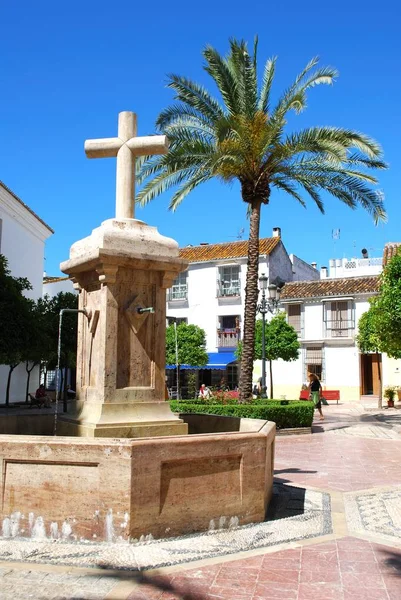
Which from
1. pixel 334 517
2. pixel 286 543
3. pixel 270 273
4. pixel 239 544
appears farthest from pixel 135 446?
pixel 270 273

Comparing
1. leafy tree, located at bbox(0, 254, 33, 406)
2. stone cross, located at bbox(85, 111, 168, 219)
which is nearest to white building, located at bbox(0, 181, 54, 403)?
leafy tree, located at bbox(0, 254, 33, 406)

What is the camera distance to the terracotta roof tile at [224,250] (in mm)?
36469

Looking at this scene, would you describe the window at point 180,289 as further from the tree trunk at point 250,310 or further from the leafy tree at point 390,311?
the tree trunk at point 250,310

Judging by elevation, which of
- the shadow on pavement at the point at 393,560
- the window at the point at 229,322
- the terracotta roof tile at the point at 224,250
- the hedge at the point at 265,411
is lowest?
the shadow on pavement at the point at 393,560

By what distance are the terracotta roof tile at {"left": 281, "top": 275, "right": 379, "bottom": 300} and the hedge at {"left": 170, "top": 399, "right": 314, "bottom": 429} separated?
19005mm

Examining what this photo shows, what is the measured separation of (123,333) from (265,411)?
9.31 m

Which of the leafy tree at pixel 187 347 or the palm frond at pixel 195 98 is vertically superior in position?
the palm frond at pixel 195 98

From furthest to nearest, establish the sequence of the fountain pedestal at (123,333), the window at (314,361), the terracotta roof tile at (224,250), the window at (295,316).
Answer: the terracotta roof tile at (224,250) < the window at (295,316) < the window at (314,361) < the fountain pedestal at (123,333)

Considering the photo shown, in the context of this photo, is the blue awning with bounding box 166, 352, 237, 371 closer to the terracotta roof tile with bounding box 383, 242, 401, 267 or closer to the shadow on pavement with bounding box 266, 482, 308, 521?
the terracotta roof tile with bounding box 383, 242, 401, 267

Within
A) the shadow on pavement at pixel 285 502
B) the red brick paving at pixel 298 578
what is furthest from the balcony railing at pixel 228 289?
the red brick paving at pixel 298 578

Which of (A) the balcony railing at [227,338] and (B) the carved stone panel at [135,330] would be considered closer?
(B) the carved stone panel at [135,330]

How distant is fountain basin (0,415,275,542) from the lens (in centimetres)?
464

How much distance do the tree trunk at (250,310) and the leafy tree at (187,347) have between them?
1689 cm

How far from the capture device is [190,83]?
15.1 meters
